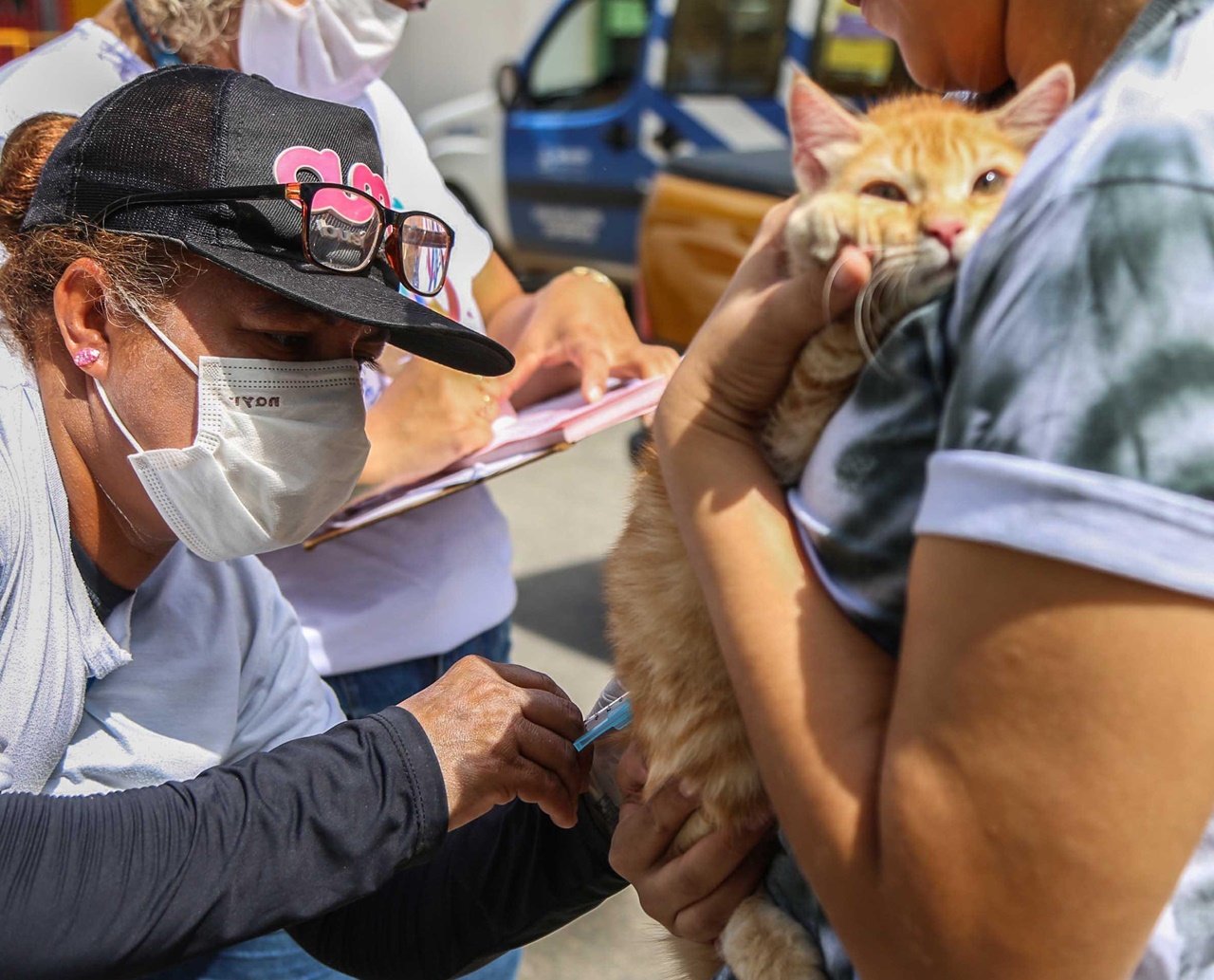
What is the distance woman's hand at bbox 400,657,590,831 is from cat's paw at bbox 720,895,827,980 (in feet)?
1.18

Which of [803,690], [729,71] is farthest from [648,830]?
[729,71]

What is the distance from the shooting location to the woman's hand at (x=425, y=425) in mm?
1859

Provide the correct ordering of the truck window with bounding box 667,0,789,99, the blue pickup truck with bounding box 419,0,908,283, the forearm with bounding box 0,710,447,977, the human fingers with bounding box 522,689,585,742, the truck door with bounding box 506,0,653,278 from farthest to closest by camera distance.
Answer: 1. the truck door with bounding box 506,0,653,278
2. the truck window with bounding box 667,0,789,99
3. the blue pickup truck with bounding box 419,0,908,283
4. the human fingers with bounding box 522,689,585,742
5. the forearm with bounding box 0,710,447,977

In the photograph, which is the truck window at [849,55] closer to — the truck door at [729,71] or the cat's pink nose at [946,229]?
the truck door at [729,71]

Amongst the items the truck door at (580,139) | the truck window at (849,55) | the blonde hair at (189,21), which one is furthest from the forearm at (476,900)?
the truck door at (580,139)

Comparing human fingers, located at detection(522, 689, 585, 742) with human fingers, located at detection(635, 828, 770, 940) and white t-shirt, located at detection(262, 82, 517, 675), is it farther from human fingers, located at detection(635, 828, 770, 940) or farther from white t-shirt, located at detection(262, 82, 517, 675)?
white t-shirt, located at detection(262, 82, 517, 675)

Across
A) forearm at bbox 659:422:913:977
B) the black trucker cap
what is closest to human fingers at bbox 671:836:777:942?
forearm at bbox 659:422:913:977

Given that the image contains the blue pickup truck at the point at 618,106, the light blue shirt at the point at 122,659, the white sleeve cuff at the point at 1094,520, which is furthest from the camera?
the blue pickup truck at the point at 618,106

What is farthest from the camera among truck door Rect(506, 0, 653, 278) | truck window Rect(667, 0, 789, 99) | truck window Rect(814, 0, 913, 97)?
truck door Rect(506, 0, 653, 278)

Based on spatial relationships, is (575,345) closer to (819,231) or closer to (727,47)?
(819,231)

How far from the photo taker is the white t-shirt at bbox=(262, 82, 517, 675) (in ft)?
6.77

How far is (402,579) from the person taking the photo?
2084 millimetres

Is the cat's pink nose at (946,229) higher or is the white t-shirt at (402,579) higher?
the cat's pink nose at (946,229)

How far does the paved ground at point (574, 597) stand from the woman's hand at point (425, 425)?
656 millimetres
